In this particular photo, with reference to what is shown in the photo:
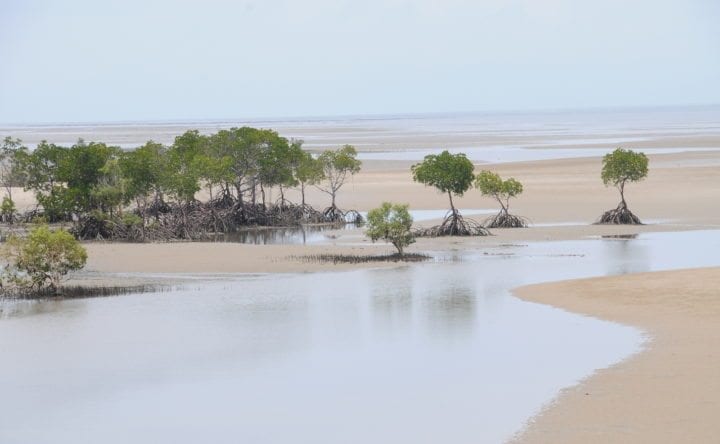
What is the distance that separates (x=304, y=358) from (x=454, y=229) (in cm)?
1856

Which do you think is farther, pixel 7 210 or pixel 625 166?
pixel 7 210

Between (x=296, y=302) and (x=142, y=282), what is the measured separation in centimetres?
533

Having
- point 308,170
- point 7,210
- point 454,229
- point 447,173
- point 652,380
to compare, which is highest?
point 308,170

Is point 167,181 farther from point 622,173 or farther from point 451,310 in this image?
point 451,310

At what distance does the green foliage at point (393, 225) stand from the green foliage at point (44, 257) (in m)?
9.02

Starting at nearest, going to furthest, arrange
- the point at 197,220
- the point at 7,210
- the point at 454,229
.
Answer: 1. the point at 454,229
2. the point at 197,220
3. the point at 7,210

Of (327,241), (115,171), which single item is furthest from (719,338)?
(115,171)

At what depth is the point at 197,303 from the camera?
25438mm

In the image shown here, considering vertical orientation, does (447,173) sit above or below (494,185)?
above

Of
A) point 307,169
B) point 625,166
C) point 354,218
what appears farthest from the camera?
point 307,169

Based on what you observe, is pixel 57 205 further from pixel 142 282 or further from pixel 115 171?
pixel 142 282

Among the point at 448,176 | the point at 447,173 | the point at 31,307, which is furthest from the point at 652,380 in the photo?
the point at 447,173

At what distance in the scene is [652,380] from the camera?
16.6 meters

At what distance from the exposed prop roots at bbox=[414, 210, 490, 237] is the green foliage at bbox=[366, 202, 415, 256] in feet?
16.1
